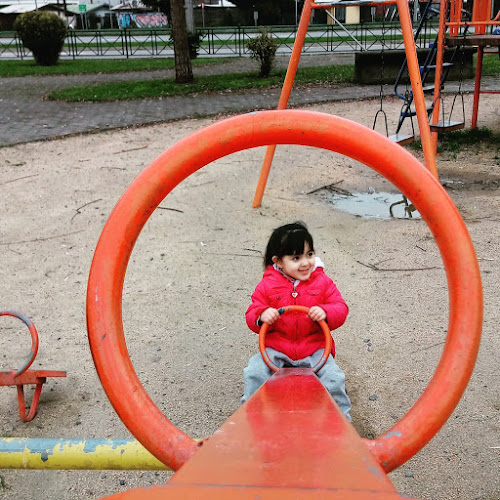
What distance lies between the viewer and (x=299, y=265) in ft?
7.09

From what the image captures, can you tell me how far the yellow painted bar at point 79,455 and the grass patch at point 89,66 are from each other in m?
14.4

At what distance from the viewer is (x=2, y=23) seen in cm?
3622

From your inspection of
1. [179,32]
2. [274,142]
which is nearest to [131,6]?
[179,32]

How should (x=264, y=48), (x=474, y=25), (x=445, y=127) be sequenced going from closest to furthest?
(x=445, y=127), (x=474, y=25), (x=264, y=48)

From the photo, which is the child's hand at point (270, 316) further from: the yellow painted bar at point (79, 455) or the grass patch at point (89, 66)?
the grass patch at point (89, 66)

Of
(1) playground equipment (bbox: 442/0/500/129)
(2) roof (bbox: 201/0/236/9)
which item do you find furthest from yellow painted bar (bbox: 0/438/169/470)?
(2) roof (bbox: 201/0/236/9)

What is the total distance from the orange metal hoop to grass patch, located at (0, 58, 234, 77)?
47.5 feet

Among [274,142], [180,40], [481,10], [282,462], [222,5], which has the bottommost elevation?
[282,462]

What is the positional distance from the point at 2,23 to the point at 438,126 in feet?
119

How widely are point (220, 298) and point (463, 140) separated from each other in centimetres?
442

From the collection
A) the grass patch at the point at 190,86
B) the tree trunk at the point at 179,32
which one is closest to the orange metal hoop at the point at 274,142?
the grass patch at the point at 190,86

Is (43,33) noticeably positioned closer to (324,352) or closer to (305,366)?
(305,366)

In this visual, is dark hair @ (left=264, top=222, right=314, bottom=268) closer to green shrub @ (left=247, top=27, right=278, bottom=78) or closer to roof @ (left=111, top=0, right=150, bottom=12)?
green shrub @ (left=247, top=27, right=278, bottom=78)

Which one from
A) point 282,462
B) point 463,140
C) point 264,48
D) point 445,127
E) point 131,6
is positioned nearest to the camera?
point 282,462
